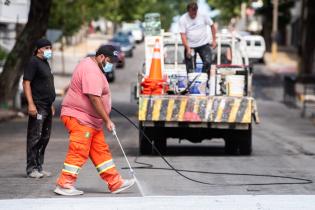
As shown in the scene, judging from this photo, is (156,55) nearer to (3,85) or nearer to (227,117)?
(227,117)

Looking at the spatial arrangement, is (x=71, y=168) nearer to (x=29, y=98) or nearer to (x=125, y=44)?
(x=29, y=98)

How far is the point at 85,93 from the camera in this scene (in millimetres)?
11148

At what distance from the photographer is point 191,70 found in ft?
56.5

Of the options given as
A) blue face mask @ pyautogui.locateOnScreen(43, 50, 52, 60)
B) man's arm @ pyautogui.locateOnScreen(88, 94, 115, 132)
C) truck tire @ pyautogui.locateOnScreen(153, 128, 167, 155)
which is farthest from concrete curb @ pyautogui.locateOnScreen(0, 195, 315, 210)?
truck tire @ pyautogui.locateOnScreen(153, 128, 167, 155)

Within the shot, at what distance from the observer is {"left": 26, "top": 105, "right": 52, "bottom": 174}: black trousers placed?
42.8 ft

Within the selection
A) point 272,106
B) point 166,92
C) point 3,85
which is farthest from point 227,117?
point 272,106

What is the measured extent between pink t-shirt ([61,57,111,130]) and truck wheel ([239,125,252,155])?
522cm

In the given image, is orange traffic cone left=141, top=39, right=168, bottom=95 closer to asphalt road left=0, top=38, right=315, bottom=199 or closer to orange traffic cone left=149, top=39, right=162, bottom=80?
orange traffic cone left=149, top=39, right=162, bottom=80

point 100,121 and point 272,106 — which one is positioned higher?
point 100,121

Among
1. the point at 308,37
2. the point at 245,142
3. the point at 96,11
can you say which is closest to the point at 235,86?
the point at 245,142

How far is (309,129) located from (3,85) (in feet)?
34.0

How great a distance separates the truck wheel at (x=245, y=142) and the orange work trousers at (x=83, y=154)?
5.10 metres

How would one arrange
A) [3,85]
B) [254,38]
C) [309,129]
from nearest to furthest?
1. [309,129]
2. [3,85]
3. [254,38]

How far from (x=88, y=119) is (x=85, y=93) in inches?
13.9
